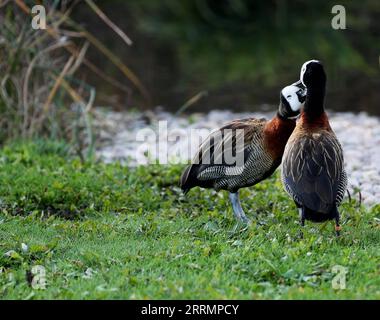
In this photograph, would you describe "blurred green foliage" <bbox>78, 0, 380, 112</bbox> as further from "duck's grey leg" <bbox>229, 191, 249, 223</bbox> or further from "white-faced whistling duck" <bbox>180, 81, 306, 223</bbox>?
"duck's grey leg" <bbox>229, 191, 249, 223</bbox>

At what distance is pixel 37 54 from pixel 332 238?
6.03 m

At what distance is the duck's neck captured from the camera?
7.36 meters

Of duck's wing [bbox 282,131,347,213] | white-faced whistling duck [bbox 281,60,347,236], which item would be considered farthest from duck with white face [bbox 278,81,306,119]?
duck's wing [bbox 282,131,347,213]

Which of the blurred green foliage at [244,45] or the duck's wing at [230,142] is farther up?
the blurred green foliage at [244,45]

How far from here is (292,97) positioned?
25.5ft

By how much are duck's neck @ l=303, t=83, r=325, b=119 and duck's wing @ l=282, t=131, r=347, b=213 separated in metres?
0.21

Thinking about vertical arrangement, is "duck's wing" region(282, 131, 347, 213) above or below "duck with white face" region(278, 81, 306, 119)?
below

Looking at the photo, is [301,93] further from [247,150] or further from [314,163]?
[314,163]

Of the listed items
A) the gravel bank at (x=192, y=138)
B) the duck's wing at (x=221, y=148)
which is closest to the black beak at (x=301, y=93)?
the duck's wing at (x=221, y=148)

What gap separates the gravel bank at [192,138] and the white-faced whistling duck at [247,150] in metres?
1.74

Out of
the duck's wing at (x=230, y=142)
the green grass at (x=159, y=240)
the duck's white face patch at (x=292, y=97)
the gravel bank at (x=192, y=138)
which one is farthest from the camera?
the gravel bank at (x=192, y=138)

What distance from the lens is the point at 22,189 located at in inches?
340

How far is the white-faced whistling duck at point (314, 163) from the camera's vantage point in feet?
22.0

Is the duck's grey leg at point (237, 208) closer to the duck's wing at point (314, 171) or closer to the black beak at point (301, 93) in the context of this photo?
the duck's wing at point (314, 171)
